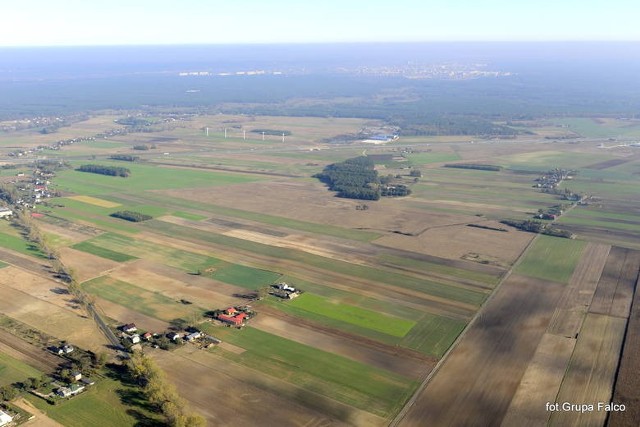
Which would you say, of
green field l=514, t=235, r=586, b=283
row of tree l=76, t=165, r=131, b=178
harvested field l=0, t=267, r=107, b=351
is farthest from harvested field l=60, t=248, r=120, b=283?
row of tree l=76, t=165, r=131, b=178

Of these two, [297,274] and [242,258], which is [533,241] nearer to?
[297,274]

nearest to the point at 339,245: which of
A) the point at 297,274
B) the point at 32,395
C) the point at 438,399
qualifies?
the point at 297,274

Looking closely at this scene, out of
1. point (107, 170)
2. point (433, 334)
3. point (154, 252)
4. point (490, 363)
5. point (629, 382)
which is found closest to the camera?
point (629, 382)

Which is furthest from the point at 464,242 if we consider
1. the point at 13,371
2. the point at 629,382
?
the point at 13,371

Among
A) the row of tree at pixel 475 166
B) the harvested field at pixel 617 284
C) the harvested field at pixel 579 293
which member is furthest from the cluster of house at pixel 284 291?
the row of tree at pixel 475 166

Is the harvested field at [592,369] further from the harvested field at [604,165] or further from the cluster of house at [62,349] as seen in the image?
the harvested field at [604,165]

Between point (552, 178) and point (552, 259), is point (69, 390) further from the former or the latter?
point (552, 178)

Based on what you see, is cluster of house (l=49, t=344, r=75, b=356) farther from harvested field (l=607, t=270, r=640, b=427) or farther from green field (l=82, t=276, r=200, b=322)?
harvested field (l=607, t=270, r=640, b=427)
